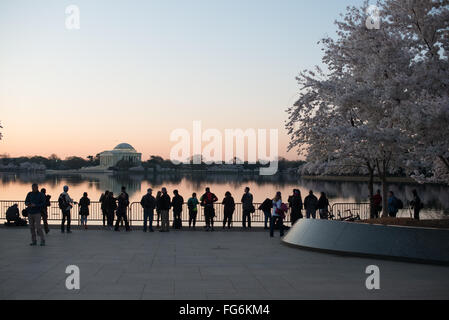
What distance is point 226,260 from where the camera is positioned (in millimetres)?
13742

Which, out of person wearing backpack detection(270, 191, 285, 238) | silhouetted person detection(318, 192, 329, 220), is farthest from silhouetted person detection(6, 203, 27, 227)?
silhouetted person detection(318, 192, 329, 220)

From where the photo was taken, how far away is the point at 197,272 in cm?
1173

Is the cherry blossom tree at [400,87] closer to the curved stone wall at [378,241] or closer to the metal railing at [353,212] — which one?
the curved stone wall at [378,241]

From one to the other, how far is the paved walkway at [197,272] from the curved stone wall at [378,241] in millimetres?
380

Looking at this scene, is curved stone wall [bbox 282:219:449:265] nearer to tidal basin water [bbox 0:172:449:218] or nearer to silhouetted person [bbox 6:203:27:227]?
silhouetted person [bbox 6:203:27:227]

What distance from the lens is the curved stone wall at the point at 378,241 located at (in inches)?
514

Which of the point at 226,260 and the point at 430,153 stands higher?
the point at 430,153

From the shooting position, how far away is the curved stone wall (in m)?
13.1

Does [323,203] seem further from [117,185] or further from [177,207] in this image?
[117,185]

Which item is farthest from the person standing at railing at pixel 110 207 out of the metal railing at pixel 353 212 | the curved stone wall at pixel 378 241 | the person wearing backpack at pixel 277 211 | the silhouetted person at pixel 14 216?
the metal railing at pixel 353 212
